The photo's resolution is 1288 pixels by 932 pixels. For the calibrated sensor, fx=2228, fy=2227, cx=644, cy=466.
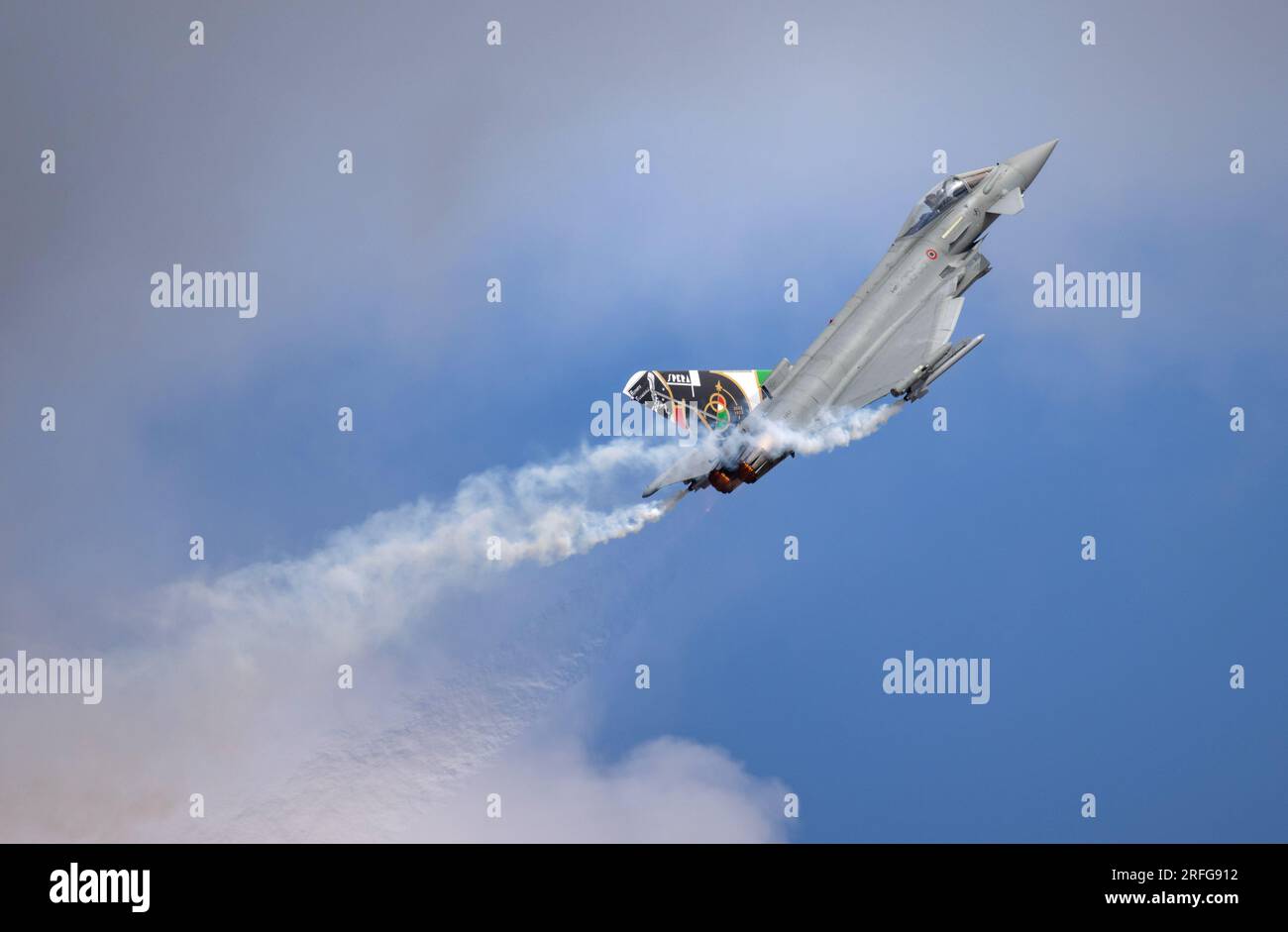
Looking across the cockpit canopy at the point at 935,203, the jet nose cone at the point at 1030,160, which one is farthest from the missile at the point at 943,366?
the jet nose cone at the point at 1030,160

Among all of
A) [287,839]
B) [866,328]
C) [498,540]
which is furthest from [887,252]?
[287,839]

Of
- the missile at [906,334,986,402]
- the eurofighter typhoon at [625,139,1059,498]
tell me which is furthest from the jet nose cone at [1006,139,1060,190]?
the missile at [906,334,986,402]

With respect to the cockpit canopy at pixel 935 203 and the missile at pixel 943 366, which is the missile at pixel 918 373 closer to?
the missile at pixel 943 366

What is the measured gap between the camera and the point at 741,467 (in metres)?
52.2

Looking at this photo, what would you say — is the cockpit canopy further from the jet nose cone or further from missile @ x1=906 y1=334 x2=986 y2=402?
missile @ x1=906 y1=334 x2=986 y2=402

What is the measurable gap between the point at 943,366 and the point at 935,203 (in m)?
5.63

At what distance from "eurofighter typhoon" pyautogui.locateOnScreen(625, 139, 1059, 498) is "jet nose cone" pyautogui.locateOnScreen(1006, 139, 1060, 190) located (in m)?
2.00

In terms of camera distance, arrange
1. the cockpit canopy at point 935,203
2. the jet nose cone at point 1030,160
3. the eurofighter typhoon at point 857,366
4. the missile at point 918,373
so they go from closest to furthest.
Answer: the eurofighter typhoon at point 857,366 < the missile at point 918,373 < the cockpit canopy at point 935,203 < the jet nose cone at point 1030,160

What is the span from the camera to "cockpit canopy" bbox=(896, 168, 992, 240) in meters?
57.8

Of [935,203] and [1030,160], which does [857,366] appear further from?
[1030,160]

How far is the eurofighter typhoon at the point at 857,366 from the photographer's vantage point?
52.4 metres

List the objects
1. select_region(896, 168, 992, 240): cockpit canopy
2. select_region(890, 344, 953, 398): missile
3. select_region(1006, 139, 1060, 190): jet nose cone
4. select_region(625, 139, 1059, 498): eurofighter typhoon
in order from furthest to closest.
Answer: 1. select_region(1006, 139, 1060, 190): jet nose cone
2. select_region(896, 168, 992, 240): cockpit canopy
3. select_region(890, 344, 953, 398): missile
4. select_region(625, 139, 1059, 498): eurofighter typhoon

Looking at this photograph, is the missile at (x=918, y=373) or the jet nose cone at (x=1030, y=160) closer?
the missile at (x=918, y=373)

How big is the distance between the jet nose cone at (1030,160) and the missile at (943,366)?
7.14 metres
